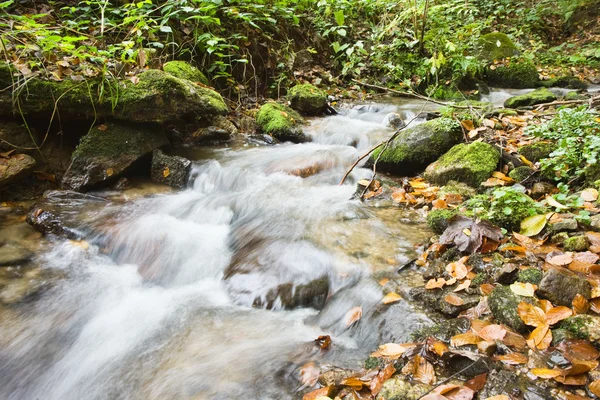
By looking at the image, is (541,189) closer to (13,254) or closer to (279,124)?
(279,124)

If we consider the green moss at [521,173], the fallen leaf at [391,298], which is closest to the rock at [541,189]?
the green moss at [521,173]

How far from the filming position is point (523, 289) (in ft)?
6.91

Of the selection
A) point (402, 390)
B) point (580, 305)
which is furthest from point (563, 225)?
point (402, 390)

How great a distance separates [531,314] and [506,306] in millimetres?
131

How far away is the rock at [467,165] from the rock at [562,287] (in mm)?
1890

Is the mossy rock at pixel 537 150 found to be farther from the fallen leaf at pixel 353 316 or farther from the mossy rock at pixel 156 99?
the mossy rock at pixel 156 99

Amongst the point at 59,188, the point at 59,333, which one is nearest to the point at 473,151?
the point at 59,333

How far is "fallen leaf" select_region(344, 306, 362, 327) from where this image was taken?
253 cm

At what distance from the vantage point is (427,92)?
876 centimetres

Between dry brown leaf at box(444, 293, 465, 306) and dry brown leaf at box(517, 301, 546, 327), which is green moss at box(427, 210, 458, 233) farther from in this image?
dry brown leaf at box(517, 301, 546, 327)

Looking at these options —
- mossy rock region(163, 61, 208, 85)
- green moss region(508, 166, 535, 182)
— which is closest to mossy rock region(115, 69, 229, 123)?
mossy rock region(163, 61, 208, 85)

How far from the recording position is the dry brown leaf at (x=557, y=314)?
6.14 feet

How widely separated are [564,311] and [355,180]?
320 cm

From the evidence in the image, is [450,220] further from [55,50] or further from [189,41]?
[189,41]
